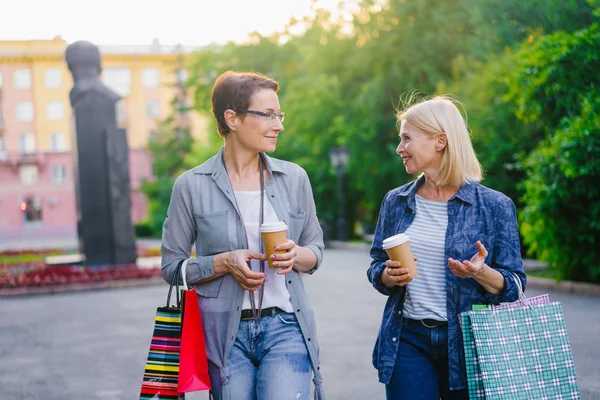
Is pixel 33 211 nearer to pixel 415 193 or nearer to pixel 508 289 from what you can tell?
pixel 415 193

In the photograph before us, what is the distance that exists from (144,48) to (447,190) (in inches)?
2705

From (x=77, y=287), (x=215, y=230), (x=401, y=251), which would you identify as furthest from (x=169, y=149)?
(x=401, y=251)

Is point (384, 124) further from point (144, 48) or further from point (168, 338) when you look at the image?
point (144, 48)

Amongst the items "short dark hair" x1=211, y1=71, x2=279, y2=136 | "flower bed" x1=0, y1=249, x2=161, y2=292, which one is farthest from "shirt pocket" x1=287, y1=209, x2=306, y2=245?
"flower bed" x1=0, y1=249, x2=161, y2=292

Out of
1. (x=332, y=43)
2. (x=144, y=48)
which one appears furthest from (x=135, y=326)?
(x=144, y=48)

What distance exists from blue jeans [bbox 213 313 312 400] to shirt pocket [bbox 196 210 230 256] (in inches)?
13.3

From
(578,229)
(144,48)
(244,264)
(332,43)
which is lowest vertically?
(578,229)

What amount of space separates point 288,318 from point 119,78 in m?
67.5

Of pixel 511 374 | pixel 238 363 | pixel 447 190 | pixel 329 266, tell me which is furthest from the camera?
pixel 329 266

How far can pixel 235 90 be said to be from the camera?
10.2 feet

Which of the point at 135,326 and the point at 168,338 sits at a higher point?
the point at 168,338

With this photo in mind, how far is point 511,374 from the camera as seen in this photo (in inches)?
106

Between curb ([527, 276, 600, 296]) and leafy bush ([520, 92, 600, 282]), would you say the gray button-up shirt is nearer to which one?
leafy bush ([520, 92, 600, 282])

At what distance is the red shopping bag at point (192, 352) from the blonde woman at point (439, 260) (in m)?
0.80
